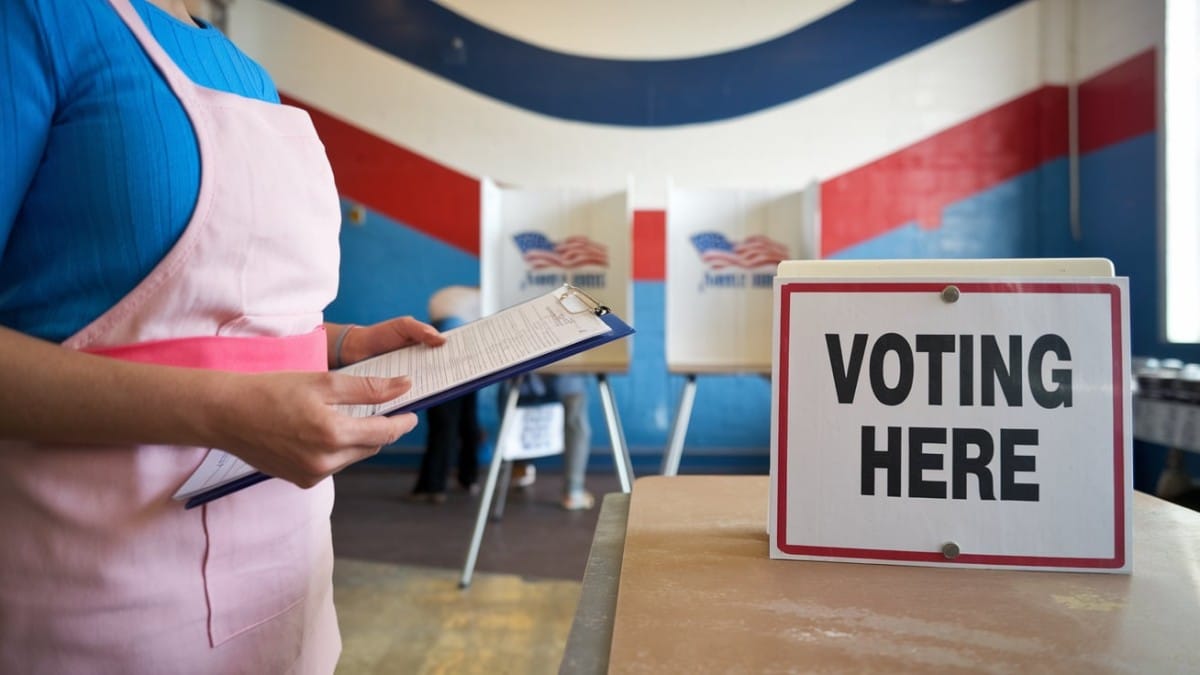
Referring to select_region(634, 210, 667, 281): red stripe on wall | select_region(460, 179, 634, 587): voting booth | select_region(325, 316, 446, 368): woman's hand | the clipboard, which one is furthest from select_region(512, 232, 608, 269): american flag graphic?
the clipboard

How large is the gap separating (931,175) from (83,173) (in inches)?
175

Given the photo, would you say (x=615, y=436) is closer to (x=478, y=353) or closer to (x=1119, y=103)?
(x=478, y=353)

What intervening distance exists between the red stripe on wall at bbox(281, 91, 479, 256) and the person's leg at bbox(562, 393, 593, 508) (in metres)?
1.27

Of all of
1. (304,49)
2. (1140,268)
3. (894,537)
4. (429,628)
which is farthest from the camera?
(304,49)

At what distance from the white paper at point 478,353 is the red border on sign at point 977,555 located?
0.17 meters

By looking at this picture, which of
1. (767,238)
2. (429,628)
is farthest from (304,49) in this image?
(429,628)

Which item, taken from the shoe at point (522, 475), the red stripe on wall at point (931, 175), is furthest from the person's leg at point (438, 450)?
the red stripe on wall at point (931, 175)

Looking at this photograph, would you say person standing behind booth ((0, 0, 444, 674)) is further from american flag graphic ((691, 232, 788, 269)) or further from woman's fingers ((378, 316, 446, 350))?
american flag graphic ((691, 232, 788, 269))

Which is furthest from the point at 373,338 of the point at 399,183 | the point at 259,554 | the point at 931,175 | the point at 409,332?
the point at 931,175

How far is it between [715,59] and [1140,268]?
2.36 m

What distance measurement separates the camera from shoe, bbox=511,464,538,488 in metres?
4.11

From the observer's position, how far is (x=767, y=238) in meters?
3.25

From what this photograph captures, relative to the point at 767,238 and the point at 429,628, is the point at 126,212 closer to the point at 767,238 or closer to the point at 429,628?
the point at 429,628

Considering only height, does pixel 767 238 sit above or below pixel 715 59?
below
